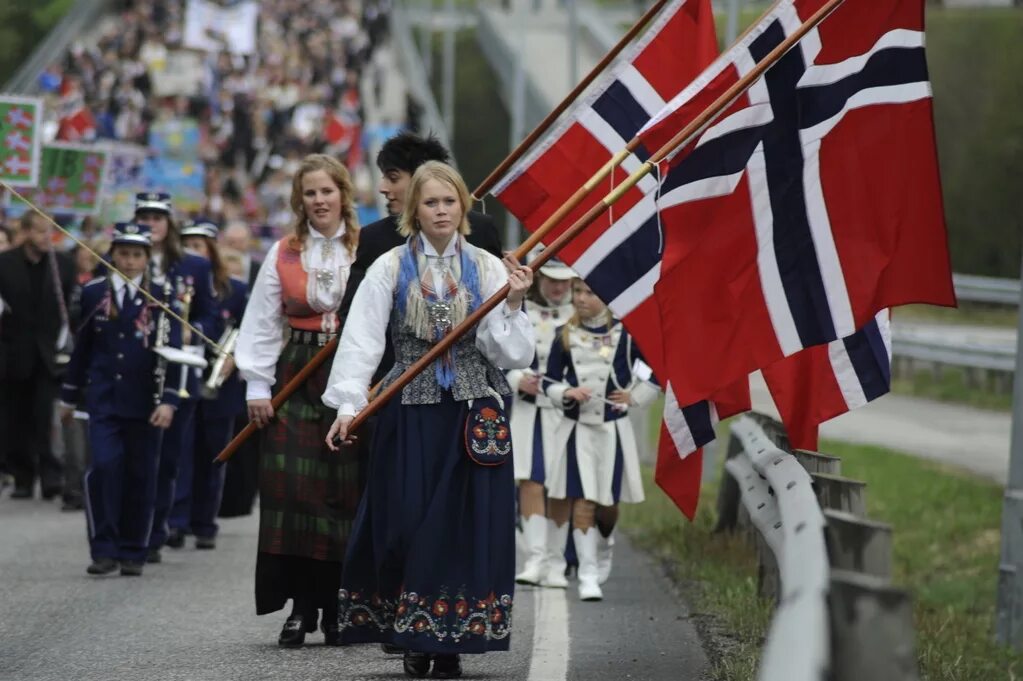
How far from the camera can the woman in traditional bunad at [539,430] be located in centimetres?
1244

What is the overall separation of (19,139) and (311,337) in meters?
6.88

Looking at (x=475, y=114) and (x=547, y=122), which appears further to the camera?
(x=475, y=114)

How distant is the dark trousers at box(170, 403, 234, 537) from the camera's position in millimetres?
14633

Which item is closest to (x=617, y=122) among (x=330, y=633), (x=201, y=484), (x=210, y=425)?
(x=330, y=633)

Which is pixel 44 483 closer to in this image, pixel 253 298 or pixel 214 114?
pixel 253 298

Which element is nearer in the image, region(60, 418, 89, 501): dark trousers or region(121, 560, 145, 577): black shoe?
region(121, 560, 145, 577): black shoe

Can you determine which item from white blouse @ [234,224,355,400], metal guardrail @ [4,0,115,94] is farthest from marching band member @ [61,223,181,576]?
metal guardrail @ [4,0,115,94]

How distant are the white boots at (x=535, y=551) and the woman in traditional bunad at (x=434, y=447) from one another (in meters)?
3.61

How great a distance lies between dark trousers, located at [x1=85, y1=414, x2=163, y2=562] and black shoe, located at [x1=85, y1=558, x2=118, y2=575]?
23 millimetres

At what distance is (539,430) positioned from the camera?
12.8 metres

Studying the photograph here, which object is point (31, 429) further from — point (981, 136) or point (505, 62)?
point (505, 62)

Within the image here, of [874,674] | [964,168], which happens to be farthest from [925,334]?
[874,674]

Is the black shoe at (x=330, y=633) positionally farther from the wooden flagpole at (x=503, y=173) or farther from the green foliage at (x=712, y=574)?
the green foliage at (x=712, y=574)

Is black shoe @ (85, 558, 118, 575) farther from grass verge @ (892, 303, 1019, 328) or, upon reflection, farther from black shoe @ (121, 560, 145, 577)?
grass verge @ (892, 303, 1019, 328)
